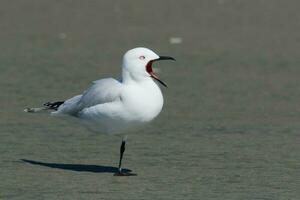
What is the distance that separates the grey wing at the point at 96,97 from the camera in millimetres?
9164

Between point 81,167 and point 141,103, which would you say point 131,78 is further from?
point 81,167

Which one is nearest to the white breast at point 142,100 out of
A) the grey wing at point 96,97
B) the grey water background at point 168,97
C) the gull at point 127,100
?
the gull at point 127,100

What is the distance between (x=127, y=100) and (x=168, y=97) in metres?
4.65

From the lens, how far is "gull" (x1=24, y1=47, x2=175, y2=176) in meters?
9.02

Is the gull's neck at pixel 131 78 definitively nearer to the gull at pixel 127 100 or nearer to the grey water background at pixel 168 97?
the gull at pixel 127 100

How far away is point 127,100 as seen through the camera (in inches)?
356

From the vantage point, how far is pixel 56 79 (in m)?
14.7

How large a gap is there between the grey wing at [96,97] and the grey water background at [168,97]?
1.65ft

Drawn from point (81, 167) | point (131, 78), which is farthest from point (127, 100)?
point (81, 167)

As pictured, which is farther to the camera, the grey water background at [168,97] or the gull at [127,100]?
the gull at [127,100]

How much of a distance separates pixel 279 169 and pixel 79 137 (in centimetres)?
239

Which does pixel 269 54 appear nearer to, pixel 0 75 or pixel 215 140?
pixel 0 75

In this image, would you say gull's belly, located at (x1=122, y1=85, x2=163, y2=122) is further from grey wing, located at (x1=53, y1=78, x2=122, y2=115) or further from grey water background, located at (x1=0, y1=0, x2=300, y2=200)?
grey water background, located at (x1=0, y1=0, x2=300, y2=200)

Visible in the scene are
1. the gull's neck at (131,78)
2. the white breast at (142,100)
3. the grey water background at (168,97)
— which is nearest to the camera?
the grey water background at (168,97)
